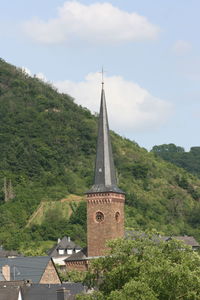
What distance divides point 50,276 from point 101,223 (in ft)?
22.1

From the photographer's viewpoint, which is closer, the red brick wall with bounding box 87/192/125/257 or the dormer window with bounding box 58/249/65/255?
the red brick wall with bounding box 87/192/125/257

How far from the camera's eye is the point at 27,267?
302 ft

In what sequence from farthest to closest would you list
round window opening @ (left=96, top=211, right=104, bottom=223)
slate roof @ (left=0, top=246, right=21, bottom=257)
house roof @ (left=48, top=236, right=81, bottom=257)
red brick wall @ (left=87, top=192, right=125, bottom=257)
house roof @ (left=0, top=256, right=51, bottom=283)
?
house roof @ (left=48, top=236, right=81, bottom=257) → slate roof @ (left=0, top=246, right=21, bottom=257) → round window opening @ (left=96, top=211, right=104, bottom=223) → red brick wall @ (left=87, top=192, right=125, bottom=257) → house roof @ (left=0, top=256, right=51, bottom=283)

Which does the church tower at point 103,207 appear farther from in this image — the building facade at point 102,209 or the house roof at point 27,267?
the house roof at point 27,267

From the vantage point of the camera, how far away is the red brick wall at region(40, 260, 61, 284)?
92.9 metres

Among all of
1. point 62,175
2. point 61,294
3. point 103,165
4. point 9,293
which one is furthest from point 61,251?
point 61,294

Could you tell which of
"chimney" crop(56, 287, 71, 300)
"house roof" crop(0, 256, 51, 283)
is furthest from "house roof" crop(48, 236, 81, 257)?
"chimney" crop(56, 287, 71, 300)

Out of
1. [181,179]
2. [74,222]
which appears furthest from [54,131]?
[74,222]

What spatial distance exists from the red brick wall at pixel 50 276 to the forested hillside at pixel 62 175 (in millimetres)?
37079

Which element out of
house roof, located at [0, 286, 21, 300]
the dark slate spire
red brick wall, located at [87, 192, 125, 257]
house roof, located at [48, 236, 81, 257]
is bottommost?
house roof, located at [0, 286, 21, 300]

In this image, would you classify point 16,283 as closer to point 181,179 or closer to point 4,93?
point 181,179

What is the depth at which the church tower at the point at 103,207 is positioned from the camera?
94875 millimetres

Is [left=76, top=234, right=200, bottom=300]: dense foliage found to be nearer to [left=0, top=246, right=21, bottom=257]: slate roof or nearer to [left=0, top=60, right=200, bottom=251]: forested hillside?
[left=0, top=246, right=21, bottom=257]: slate roof

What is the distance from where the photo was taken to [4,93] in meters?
198
